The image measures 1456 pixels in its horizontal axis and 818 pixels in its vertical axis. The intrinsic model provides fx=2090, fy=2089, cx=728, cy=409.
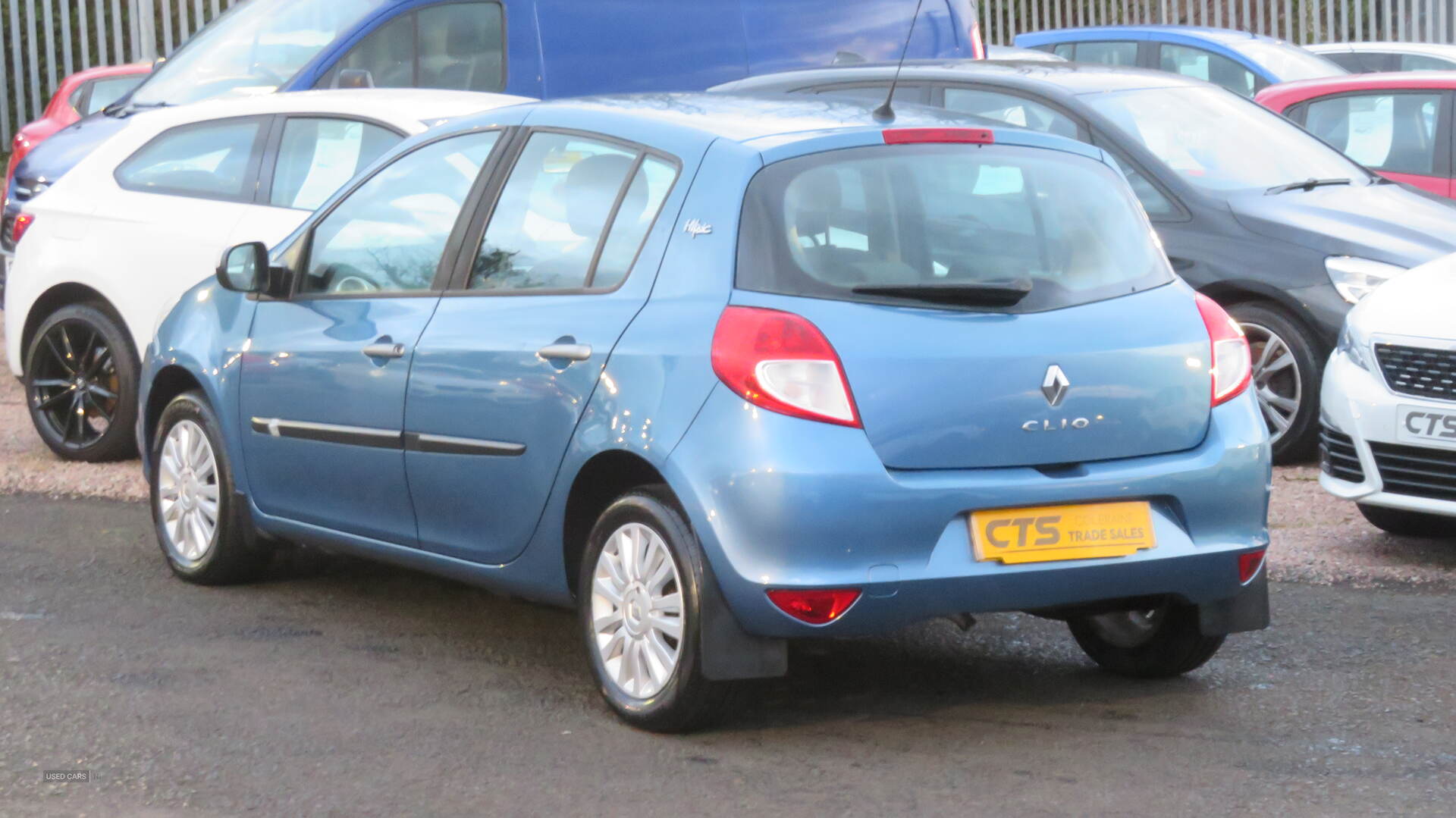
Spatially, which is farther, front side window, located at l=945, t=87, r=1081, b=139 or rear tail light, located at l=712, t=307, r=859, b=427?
front side window, located at l=945, t=87, r=1081, b=139

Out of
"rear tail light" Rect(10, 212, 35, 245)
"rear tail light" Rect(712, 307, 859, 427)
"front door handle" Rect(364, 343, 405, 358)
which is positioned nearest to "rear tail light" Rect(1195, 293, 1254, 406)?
"rear tail light" Rect(712, 307, 859, 427)

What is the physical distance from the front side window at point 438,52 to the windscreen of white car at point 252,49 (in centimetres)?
17

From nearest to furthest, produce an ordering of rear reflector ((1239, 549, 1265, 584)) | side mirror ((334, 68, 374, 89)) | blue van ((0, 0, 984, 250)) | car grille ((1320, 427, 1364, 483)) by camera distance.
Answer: rear reflector ((1239, 549, 1265, 584)) < car grille ((1320, 427, 1364, 483)) < side mirror ((334, 68, 374, 89)) < blue van ((0, 0, 984, 250))

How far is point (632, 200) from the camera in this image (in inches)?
204

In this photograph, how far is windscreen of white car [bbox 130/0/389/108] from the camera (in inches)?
437

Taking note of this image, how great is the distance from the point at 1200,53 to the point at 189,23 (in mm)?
10509

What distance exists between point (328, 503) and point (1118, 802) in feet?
8.70

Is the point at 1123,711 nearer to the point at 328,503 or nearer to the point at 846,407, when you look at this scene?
the point at 846,407

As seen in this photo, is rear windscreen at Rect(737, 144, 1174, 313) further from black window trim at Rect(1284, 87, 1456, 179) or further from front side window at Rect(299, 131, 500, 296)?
black window trim at Rect(1284, 87, 1456, 179)

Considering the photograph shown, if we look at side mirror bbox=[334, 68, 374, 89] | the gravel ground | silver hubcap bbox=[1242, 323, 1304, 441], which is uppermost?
side mirror bbox=[334, 68, 374, 89]

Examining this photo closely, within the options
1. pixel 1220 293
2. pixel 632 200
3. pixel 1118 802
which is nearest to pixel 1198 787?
pixel 1118 802

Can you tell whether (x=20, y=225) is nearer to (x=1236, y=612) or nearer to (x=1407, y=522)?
(x=1407, y=522)

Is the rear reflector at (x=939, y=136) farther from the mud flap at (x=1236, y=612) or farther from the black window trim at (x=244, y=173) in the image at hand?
the black window trim at (x=244, y=173)

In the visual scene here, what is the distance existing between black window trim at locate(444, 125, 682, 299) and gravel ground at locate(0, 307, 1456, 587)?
279 cm
